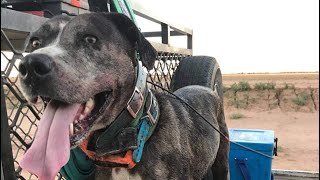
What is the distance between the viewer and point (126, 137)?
2416 millimetres

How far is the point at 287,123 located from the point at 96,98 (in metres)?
17.0

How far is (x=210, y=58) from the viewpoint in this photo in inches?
201

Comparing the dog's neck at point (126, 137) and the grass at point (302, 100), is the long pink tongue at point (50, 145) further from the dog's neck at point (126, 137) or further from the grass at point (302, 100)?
the grass at point (302, 100)

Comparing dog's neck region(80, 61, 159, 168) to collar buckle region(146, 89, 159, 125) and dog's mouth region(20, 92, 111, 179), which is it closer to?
collar buckle region(146, 89, 159, 125)

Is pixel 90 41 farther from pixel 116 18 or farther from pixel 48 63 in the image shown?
pixel 48 63

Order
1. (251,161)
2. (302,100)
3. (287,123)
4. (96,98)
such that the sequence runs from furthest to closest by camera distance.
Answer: (302,100) → (287,123) → (251,161) → (96,98)

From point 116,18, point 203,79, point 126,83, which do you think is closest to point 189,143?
point 126,83

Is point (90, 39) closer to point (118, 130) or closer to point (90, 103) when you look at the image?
point (90, 103)

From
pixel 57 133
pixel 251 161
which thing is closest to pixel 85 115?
pixel 57 133

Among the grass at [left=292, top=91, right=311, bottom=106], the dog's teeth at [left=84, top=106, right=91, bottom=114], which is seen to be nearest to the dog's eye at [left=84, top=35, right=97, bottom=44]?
the dog's teeth at [left=84, top=106, right=91, bottom=114]

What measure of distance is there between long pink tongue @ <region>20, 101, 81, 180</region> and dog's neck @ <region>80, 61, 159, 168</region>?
1.14 feet

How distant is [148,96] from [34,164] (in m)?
0.93

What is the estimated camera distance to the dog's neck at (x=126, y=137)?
95.0 inches

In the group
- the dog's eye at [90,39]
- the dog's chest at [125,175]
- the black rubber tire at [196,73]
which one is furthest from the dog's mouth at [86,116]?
the black rubber tire at [196,73]
